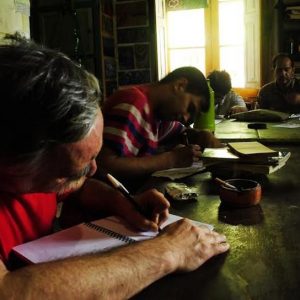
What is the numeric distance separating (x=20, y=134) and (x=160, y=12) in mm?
5718

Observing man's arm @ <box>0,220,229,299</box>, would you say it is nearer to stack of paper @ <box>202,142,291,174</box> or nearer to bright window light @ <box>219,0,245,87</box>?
stack of paper @ <box>202,142,291,174</box>

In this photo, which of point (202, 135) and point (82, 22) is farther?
point (82, 22)

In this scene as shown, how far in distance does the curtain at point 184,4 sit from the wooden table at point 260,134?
11.7 feet

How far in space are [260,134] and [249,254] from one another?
1794 mm

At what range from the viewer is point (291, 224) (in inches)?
43.3

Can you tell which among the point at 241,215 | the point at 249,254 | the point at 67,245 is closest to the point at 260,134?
the point at 241,215

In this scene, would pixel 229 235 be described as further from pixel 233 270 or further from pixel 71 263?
pixel 71 263

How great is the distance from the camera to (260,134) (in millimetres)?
2617

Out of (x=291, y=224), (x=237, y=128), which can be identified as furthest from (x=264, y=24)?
(x=291, y=224)

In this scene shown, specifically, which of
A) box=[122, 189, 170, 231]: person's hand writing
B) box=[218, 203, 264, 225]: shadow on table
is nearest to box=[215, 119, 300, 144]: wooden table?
box=[218, 203, 264, 225]: shadow on table

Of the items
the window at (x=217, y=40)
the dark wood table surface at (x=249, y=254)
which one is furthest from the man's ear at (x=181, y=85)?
the window at (x=217, y=40)

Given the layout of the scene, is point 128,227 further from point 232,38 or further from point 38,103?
point 232,38

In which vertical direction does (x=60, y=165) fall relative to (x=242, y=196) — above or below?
above

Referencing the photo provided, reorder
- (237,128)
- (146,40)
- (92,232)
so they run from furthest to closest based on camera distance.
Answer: (146,40)
(237,128)
(92,232)
